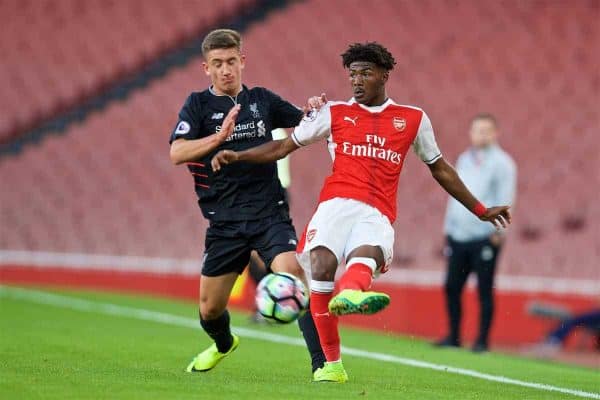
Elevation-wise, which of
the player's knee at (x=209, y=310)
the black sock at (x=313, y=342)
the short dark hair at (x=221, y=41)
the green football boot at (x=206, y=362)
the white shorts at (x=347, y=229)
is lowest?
the green football boot at (x=206, y=362)

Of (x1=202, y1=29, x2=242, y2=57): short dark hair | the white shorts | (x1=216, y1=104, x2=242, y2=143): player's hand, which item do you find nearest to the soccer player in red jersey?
the white shorts

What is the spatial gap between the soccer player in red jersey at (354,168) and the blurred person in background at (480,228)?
163 inches

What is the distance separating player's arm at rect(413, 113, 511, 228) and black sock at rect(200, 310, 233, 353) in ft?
5.24

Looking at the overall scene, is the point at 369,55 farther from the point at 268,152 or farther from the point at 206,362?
the point at 206,362

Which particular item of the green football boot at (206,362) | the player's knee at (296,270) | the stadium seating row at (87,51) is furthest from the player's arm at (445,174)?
the stadium seating row at (87,51)

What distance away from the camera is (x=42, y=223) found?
62.3 feet

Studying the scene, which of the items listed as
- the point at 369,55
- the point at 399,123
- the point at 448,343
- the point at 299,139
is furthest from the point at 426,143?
the point at 448,343

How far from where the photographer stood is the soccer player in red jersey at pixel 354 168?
6855 mm

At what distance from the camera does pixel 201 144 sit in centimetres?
702

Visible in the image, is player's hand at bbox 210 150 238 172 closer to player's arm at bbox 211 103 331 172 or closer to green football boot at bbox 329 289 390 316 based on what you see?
player's arm at bbox 211 103 331 172

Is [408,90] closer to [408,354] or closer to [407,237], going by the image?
[407,237]

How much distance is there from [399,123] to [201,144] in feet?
3.71

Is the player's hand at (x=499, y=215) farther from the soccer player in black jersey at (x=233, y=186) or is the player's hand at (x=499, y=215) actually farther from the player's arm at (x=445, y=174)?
the soccer player in black jersey at (x=233, y=186)

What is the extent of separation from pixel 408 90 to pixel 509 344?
4944mm
